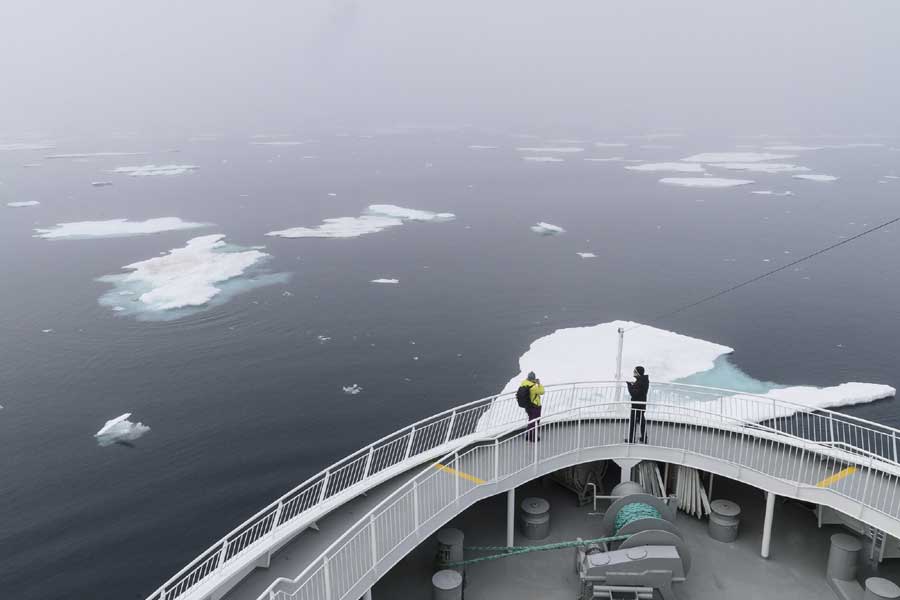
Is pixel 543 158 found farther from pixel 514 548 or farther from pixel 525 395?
pixel 514 548

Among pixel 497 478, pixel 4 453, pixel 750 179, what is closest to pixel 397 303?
pixel 4 453

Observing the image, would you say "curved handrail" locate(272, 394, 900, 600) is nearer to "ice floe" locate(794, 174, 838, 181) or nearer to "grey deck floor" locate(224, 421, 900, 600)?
"grey deck floor" locate(224, 421, 900, 600)

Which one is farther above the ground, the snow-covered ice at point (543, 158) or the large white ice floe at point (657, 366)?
the snow-covered ice at point (543, 158)

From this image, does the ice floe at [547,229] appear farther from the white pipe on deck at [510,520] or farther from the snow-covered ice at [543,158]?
the snow-covered ice at [543,158]


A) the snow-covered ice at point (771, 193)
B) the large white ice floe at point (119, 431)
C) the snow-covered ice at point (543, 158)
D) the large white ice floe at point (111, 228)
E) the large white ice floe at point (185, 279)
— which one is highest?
the snow-covered ice at point (543, 158)

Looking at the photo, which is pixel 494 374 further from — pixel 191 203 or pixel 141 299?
pixel 191 203

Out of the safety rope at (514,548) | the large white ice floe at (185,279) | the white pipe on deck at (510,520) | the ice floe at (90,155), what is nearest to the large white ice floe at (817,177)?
the large white ice floe at (185,279)
